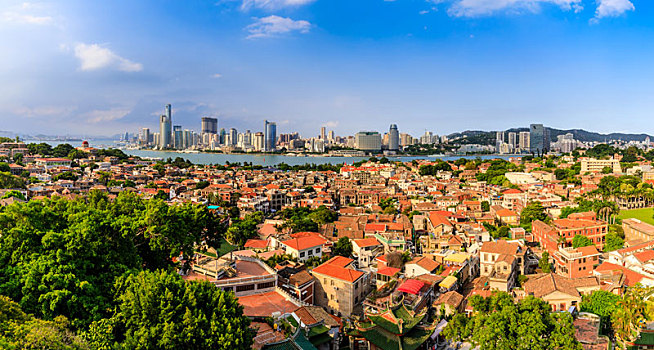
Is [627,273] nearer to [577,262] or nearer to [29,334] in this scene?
[577,262]

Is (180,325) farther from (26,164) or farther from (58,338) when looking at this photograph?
(26,164)

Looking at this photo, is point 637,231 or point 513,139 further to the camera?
point 513,139

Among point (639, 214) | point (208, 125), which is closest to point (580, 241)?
point (639, 214)

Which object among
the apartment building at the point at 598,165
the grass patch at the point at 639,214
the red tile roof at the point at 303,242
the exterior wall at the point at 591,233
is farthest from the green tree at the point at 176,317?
the apartment building at the point at 598,165

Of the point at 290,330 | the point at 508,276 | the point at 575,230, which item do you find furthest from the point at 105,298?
the point at 575,230

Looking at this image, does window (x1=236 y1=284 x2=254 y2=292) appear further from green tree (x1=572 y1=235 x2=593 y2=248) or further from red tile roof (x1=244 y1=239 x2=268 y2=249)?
green tree (x1=572 y1=235 x2=593 y2=248)

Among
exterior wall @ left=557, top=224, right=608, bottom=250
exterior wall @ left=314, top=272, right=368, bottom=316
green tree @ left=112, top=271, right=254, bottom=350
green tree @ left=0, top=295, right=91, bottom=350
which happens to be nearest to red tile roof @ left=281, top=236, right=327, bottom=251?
exterior wall @ left=314, top=272, right=368, bottom=316
